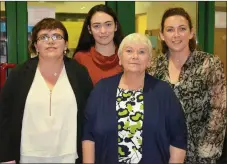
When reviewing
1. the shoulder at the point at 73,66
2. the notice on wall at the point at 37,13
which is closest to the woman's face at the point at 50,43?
the shoulder at the point at 73,66

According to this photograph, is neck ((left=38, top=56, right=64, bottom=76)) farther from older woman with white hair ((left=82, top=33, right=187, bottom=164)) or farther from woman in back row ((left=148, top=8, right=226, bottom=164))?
woman in back row ((left=148, top=8, right=226, bottom=164))

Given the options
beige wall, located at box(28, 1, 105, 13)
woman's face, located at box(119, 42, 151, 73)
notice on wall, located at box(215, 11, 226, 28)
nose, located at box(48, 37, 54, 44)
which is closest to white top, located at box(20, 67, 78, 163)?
nose, located at box(48, 37, 54, 44)

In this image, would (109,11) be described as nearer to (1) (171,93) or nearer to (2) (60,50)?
(2) (60,50)

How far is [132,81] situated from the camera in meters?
2.26

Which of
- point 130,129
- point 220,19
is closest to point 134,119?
point 130,129

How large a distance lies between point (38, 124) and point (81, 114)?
28 cm

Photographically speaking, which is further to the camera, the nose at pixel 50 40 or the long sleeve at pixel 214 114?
the long sleeve at pixel 214 114

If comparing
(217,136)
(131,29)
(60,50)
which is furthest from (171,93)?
(131,29)

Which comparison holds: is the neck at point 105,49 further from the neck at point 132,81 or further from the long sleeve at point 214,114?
the long sleeve at point 214,114

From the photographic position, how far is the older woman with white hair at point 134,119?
7.07 ft

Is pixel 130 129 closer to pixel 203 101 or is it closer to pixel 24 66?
pixel 203 101

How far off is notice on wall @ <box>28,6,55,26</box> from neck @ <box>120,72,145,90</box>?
5.32ft

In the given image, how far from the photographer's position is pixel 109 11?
2740 mm

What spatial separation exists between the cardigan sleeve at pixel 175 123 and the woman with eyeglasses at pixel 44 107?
0.56 m
